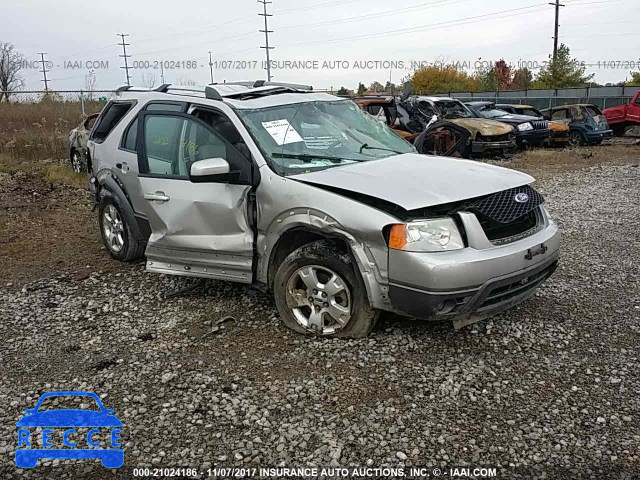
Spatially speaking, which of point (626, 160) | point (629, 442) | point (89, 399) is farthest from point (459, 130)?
point (626, 160)

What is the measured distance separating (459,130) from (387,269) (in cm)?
442

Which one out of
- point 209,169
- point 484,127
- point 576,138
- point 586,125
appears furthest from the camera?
point 576,138

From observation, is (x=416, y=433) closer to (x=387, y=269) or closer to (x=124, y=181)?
(x=387, y=269)

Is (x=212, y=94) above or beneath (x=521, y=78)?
beneath

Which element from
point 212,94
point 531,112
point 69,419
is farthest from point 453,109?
point 69,419

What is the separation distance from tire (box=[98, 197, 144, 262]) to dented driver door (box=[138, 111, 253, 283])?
0.79 metres

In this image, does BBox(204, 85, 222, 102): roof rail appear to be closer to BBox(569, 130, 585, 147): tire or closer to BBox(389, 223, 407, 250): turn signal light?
BBox(389, 223, 407, 250): turn signal light

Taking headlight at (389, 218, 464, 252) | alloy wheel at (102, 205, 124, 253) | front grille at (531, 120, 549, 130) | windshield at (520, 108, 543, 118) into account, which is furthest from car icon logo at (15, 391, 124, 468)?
windshield at (520, 108, 543, 118)

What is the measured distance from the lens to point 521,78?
58125mm

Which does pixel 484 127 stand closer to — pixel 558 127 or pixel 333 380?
pixel 558 127

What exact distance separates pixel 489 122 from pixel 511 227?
1231 cm

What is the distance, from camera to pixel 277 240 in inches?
161

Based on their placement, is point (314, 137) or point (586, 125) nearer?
point (314, 137)

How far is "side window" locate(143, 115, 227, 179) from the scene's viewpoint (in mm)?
4496
